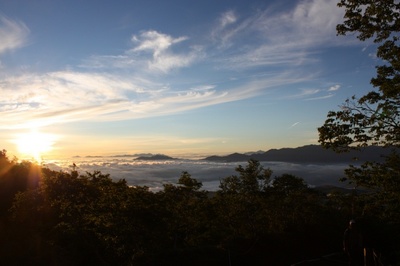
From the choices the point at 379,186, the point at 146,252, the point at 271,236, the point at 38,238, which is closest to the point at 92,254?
the point at 38,238

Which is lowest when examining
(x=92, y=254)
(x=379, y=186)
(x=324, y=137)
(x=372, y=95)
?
(x=92, y=254)

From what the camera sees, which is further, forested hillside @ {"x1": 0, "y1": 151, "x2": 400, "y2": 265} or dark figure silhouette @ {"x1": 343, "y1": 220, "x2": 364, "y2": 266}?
forested hillside @ {"x1": 0, "y1": 151, "x2": 400, "y2": 265}

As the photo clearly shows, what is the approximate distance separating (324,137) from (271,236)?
1732 centimetres

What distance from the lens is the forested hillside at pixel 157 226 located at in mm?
19438

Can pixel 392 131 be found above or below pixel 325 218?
above

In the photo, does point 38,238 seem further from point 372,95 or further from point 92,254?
point 372,95

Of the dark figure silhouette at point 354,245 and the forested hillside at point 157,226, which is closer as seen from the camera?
the dark figure silhouette at point 354,245

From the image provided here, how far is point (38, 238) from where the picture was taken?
27922 millimetres

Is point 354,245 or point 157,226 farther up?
point 354,245

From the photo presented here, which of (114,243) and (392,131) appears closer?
(392,131)

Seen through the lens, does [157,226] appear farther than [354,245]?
Yes

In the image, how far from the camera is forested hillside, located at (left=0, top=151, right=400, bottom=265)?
19438mm

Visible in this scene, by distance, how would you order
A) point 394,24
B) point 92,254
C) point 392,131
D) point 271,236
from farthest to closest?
point 271,236 < point 92,254 < point 392,131 < point 394,24

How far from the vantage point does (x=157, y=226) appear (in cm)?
1986
